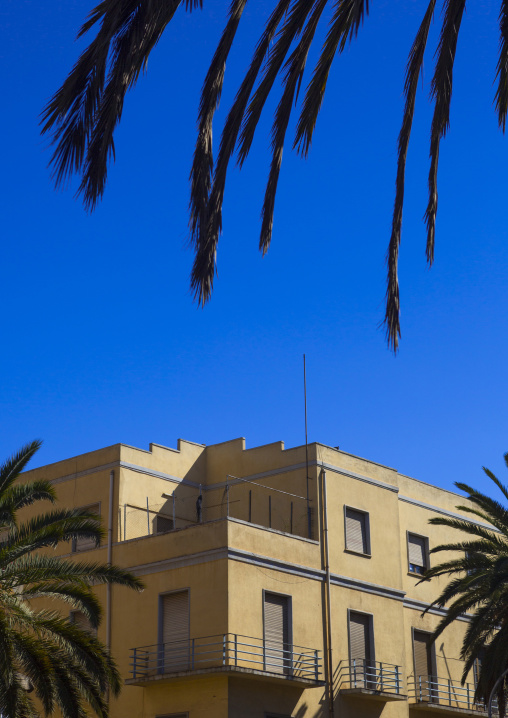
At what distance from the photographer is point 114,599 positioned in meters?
32.2

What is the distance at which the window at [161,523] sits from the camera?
119 ft

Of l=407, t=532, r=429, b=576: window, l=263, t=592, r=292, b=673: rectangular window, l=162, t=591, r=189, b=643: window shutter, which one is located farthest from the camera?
l=407, t=532, r=429, b=576: window

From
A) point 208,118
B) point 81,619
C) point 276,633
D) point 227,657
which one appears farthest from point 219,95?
point 81,619

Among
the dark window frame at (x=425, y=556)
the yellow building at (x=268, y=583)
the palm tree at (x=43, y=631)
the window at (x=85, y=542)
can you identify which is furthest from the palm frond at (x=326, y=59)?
the dark window frame at (x=425, y=556)

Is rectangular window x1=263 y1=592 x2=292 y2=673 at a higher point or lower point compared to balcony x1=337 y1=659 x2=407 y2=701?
higher

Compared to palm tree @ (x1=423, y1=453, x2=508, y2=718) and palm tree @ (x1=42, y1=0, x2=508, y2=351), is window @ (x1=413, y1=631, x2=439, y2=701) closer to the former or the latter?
palm tree @ (x1=423, y1=453, x2=508, y2=718)

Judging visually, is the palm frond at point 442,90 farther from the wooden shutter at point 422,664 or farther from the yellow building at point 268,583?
the wooden shutter at point 422,664

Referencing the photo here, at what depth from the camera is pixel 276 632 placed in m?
30.8

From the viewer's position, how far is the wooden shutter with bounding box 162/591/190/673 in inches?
1166

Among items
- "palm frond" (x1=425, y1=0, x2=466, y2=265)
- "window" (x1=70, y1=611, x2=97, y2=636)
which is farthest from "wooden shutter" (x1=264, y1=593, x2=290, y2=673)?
"palm frond" (x1=425, y1=0, x2=466, y2=265)

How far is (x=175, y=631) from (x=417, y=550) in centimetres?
1247

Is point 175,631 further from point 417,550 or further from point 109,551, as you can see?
point 417,550

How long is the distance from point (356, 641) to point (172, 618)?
272 inches

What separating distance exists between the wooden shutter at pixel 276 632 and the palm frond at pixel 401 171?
81.9ft
